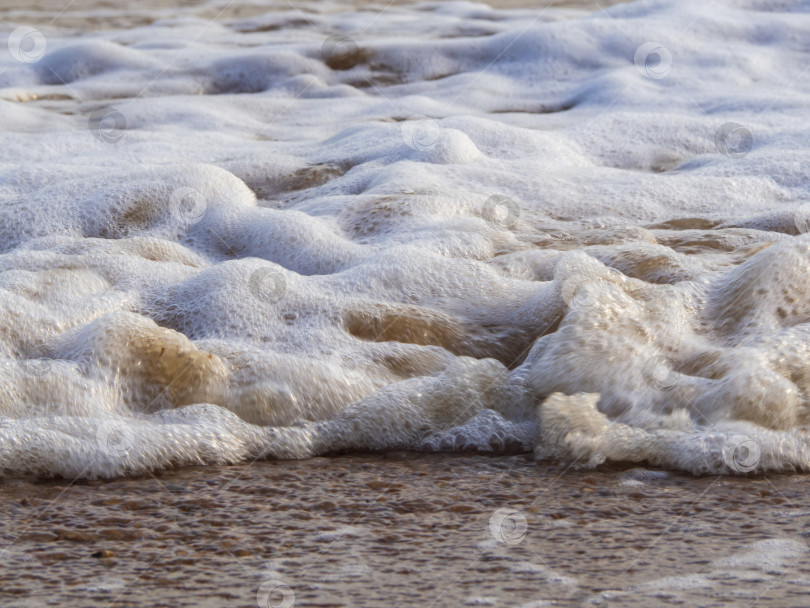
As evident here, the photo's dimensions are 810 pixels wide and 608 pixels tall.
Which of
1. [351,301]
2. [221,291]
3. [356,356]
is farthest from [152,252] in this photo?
[356,356]

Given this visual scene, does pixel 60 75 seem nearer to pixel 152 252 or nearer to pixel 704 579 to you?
pixel 152 252

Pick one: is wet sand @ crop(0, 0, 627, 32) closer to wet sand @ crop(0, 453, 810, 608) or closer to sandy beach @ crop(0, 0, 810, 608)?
sandy beach @ crop(0, 0, 810, 608)

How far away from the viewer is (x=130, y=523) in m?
2.01

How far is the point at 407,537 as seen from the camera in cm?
197

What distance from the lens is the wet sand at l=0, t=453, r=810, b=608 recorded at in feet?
5.66

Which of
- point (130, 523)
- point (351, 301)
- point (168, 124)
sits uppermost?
point (168, 124)

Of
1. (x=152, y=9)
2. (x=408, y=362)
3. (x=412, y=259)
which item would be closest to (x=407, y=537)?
(x=408, y=362)

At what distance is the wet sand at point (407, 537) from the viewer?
1.73 metres

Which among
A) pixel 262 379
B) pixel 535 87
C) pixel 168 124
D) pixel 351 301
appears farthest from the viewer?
pixel 535 87

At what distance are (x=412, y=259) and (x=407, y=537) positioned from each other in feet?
5.31

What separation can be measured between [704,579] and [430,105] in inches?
204

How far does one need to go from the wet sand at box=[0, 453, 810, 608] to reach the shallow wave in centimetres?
15

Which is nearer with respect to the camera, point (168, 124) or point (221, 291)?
point (221, 291)

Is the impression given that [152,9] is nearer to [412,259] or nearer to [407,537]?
[412,259]
